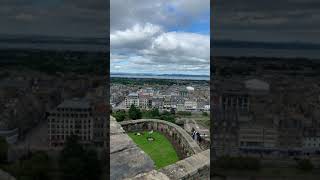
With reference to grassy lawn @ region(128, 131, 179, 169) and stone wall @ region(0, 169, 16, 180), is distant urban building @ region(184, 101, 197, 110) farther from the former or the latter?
stone wall @ region(0, 169, 16, 180)

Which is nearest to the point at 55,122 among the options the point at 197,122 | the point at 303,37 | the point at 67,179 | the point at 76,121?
the point at 76,121

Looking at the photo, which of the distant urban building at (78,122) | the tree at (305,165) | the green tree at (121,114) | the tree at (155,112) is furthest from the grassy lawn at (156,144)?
the tree at (305,165)

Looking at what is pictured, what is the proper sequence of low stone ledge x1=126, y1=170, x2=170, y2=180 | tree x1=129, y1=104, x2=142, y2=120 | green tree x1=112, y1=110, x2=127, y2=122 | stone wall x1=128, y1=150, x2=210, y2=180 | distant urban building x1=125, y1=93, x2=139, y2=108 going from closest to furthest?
low stone ledge x1=126, y1=170, x2=170, y2=180 < stone wall x1=128, y1=150, x2=210, y2=180 < green tree x1=112, y1=110, x2=127, y2=122 < tree x1=129, y1=104, x2=142, y2=120 < distant urban building x1=125, y1=93, x2=139, y2=108

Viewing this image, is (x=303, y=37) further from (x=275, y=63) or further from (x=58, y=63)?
(x=58, y=63)

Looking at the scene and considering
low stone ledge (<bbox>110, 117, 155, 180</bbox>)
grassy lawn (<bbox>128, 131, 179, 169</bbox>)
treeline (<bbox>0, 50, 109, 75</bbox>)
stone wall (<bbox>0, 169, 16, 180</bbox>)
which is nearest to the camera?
stone wall (<bbox>0, 169, 16, 180</bbox>)

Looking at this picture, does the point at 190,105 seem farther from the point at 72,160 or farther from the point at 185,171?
the point at 72,160

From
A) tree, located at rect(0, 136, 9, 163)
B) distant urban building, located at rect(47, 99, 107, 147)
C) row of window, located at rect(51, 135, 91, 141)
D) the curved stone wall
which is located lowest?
the curved stone wall

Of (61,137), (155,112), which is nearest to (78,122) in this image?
(61,137)

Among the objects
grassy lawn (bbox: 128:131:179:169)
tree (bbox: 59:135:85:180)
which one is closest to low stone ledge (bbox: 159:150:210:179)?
tree (bbox: 59:135:85:180)

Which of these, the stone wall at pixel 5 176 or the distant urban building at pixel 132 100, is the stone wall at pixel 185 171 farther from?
the distant urban building at pixel 132 100

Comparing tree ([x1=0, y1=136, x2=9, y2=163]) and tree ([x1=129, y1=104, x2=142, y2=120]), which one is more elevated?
tree ([x1=0, y1=136, x2=9, y2=163])

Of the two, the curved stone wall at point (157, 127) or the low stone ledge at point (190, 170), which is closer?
the low stone ledge at point (190, 170)
